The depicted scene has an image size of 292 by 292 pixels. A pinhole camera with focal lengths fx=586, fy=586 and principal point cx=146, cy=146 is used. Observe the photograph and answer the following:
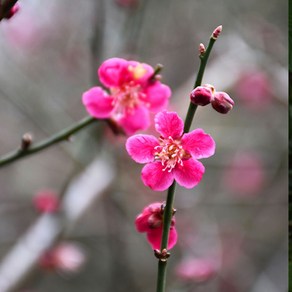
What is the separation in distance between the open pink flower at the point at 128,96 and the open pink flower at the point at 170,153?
0.36m

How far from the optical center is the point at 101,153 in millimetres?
3000

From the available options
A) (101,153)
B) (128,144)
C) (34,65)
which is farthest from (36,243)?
(34,65)

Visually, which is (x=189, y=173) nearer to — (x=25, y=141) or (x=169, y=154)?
(x=169, y=154)

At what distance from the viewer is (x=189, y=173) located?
36.6 inches

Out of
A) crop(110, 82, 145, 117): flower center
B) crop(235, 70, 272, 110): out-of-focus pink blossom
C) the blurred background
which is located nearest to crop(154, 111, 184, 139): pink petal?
crop(110, 82, 145, 117): flower center

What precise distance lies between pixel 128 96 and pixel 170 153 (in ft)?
1.41

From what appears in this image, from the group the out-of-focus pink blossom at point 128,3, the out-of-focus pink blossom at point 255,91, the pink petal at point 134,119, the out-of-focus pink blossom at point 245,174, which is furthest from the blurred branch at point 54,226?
the out-of-focus pink blossom at point 245,174

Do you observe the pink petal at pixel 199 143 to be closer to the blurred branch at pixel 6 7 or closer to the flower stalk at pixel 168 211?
the flower stalk at pixel 168 211

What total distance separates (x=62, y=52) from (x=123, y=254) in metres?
1.71

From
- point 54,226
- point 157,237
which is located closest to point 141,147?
point 157,237

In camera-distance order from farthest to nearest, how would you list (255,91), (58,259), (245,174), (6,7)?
(245,174)
(255,91)
(58,259)
(6,7)

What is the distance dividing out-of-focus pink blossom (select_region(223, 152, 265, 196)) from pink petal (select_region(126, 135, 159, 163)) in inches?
140

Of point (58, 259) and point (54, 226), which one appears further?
point (58, 259)

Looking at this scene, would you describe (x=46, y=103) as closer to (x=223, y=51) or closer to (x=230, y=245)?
(x=223, y=51)
